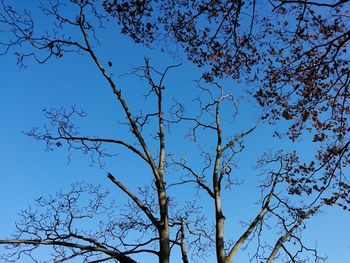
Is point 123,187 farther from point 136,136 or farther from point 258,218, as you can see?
point 258,218

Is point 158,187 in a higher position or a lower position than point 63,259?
higher

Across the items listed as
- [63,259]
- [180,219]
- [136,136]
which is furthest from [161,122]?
[63,259]

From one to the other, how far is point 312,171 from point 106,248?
5.04 m

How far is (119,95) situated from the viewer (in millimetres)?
10805

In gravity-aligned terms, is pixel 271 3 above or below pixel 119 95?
below

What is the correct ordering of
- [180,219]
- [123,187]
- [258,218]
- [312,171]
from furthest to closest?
[180,219] < [258,218] < [123,187] < [312,171]

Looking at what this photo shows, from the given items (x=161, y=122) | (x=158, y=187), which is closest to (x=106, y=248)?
(x=158, y=187)

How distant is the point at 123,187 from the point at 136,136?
1426 mm

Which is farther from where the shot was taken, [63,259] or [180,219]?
[180,219]

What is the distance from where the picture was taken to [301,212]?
11328mm

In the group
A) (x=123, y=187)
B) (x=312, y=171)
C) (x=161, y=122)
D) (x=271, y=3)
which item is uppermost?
(x=161, y=122)

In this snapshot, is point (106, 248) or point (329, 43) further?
point (106, 248)

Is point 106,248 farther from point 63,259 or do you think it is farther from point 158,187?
point 158,187

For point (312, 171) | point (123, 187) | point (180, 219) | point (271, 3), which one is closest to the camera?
point (271, 3)
